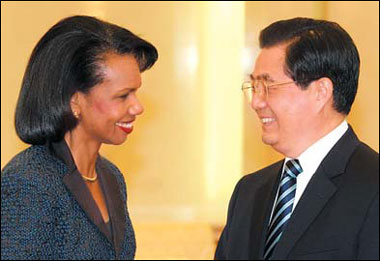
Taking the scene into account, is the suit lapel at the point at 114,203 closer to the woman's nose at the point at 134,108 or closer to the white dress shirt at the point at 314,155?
the woman's nose at the point at 134,108

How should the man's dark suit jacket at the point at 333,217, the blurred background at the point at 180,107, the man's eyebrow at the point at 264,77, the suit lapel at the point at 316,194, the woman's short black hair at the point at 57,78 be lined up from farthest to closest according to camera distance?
1. the blurred background at the point at 180,107
2. the woman's short black hair at the point at 57,78
3. the man's eyebrow at the point at 264,77
4. the suit lapel at the point at 316,194
5. the man's dark suit jacket at the point at 333,217

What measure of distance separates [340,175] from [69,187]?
3.20 ft

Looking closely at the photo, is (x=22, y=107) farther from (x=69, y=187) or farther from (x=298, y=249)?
(x=298, y=249)

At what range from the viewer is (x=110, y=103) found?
2906mm

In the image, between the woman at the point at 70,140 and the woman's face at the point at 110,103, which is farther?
the woman's face at the point at 110,103

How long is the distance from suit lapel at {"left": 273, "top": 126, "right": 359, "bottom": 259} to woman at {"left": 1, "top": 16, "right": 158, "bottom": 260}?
767 mm

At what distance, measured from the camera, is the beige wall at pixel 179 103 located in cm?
650

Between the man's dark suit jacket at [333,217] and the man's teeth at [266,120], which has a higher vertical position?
the man's teeth at [266,120]

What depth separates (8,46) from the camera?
648 centimetres

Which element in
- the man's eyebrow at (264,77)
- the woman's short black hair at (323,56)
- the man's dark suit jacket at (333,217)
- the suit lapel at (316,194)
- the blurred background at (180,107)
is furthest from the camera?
the blurred background at (180,107)

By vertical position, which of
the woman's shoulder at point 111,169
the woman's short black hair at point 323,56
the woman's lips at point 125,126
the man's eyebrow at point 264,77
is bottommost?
the woman's shoulder at point 111,169

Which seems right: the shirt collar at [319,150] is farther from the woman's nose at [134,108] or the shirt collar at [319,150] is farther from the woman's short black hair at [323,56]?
the woman's nose at [134,108]

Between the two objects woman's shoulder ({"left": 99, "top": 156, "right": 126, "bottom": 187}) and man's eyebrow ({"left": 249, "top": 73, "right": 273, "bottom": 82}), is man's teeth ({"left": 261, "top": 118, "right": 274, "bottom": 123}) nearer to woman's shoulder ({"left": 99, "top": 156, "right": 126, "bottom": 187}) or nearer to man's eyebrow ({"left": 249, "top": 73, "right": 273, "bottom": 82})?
man's eyebrow ({"left": 249, "top": 73, "right": 273, "bottom": 82})

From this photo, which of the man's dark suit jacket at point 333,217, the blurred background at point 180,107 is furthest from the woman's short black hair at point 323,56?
the blurred background at point 180,107
